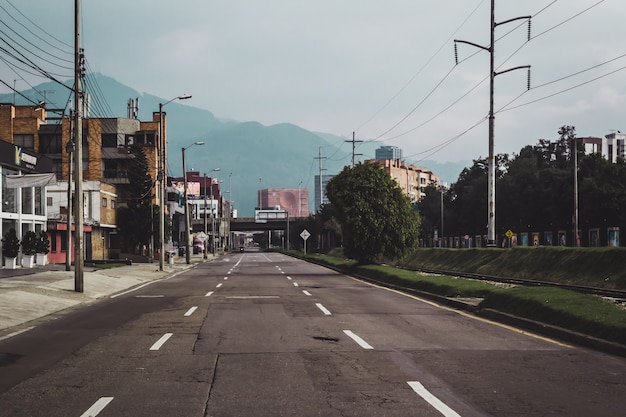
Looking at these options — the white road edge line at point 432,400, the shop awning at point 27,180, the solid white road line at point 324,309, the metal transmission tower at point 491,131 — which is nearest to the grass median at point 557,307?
the solid white road line at point 324,309

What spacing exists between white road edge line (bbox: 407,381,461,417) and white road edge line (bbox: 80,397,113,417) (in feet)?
12.0

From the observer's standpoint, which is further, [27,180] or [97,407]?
[27,180]

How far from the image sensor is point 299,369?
972 centimetres

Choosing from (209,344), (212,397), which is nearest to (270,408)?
(212,397)

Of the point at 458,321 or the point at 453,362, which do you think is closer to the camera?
the point at 453,362

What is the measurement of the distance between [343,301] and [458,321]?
622 cm

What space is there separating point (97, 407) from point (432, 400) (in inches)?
149

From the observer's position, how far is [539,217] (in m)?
81.2

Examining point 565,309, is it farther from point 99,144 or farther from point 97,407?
point 99,144

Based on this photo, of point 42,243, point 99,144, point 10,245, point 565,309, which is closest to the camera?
point 565,309

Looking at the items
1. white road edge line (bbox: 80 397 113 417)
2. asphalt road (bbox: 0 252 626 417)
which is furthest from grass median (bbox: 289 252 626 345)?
white road edge line (bbox: 80 397 113 417)

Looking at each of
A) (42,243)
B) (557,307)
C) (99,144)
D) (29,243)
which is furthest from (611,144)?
(557,307)

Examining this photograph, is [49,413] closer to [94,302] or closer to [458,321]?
[458,321]

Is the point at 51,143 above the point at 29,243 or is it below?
above
